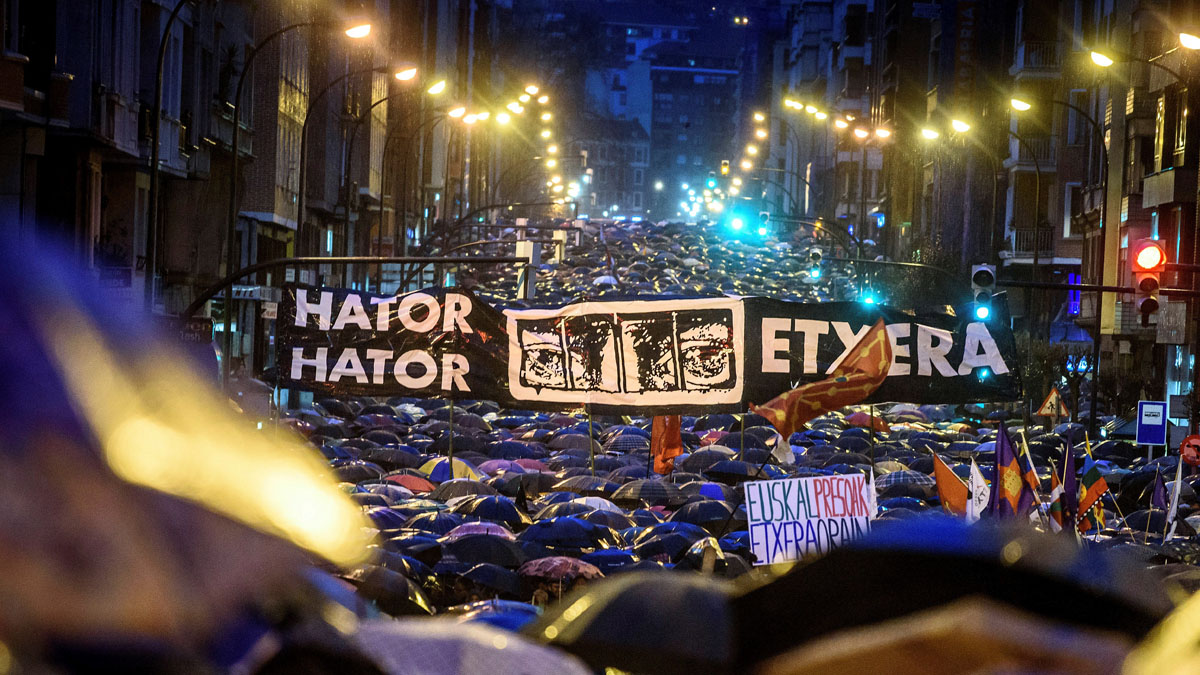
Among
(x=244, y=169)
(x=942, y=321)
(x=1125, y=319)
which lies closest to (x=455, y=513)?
(x=942, y=321)

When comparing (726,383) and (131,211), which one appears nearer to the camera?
(726,383)

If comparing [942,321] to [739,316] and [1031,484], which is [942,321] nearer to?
[739,316]

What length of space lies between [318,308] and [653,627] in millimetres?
20158

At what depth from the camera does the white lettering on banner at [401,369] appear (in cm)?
2105

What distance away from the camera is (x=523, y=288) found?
95.0ft

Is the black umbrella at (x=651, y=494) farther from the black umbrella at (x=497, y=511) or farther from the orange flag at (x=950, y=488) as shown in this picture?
the orange flag at (x=950, y=488)

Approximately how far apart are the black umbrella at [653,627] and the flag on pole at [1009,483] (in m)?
13.0

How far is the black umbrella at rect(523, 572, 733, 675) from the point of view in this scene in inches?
62.2

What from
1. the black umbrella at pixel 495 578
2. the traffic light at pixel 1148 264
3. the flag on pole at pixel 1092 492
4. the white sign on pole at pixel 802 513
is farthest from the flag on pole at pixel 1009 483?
the traffic light at pixel 1148 264

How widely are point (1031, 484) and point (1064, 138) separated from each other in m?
45.3

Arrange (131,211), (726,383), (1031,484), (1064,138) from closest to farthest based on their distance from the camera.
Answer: (1031,484) → (726,383) → (131,211) → (1064,138)

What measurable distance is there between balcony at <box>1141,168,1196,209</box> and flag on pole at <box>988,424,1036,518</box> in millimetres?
29174

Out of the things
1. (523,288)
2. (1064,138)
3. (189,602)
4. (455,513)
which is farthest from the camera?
(1064,138)

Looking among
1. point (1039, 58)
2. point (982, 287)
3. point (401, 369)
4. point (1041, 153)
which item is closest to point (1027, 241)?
point (1041, 153)
